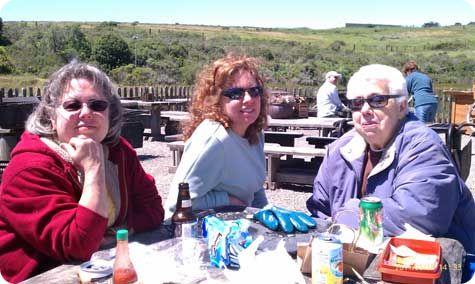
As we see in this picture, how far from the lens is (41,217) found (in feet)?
6.90

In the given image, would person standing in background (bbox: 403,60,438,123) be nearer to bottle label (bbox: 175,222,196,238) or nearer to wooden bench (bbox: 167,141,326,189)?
wooden bench (bbox: 167,141,326,189)

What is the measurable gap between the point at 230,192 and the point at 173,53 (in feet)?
157

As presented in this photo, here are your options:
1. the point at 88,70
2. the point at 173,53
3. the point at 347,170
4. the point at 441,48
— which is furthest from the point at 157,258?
the point at 441,48

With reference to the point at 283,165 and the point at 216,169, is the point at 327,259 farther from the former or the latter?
the point at 283,165

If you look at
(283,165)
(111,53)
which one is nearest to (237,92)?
(283,165)

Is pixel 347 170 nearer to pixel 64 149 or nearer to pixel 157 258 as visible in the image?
pixel 157 258

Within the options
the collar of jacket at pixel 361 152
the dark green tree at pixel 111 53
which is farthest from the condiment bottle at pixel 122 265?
the dark green tree at pixel 111 53

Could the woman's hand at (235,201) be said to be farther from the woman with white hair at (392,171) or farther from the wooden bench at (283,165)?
the wooden bench at (283,165)

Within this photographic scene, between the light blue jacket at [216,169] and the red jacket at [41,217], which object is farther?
the light blue jacket at [216,169]

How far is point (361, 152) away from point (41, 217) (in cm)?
180

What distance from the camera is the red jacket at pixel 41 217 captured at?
2.10 metres

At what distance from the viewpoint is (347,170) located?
3141 mm

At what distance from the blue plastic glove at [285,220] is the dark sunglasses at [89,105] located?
91 centimetres

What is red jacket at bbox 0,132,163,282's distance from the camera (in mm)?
2096
